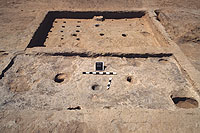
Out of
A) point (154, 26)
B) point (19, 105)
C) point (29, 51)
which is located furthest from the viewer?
point (154, 26)

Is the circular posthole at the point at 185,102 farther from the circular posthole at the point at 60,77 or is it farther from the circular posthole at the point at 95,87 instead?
the circular posthole at the point at 60,77

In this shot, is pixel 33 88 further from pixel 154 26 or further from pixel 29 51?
pixel 154 26

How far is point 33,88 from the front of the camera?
366cm

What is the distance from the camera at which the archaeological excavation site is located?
9.71 feet

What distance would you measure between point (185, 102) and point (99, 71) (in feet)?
6.36

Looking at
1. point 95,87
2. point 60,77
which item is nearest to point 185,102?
point 95,87

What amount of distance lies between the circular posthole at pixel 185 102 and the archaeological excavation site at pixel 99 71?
0.7 inches

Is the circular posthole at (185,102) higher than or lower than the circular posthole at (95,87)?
lower

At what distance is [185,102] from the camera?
11.5 ft

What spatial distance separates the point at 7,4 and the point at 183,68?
7671 mm

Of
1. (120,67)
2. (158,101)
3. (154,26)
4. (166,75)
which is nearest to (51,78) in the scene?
(120,67)

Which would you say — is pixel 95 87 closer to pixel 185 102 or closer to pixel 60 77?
pixel 60 77

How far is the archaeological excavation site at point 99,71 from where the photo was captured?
116 inches

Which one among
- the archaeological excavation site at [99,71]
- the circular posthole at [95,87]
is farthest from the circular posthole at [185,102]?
the circular posthole at [95,87]
